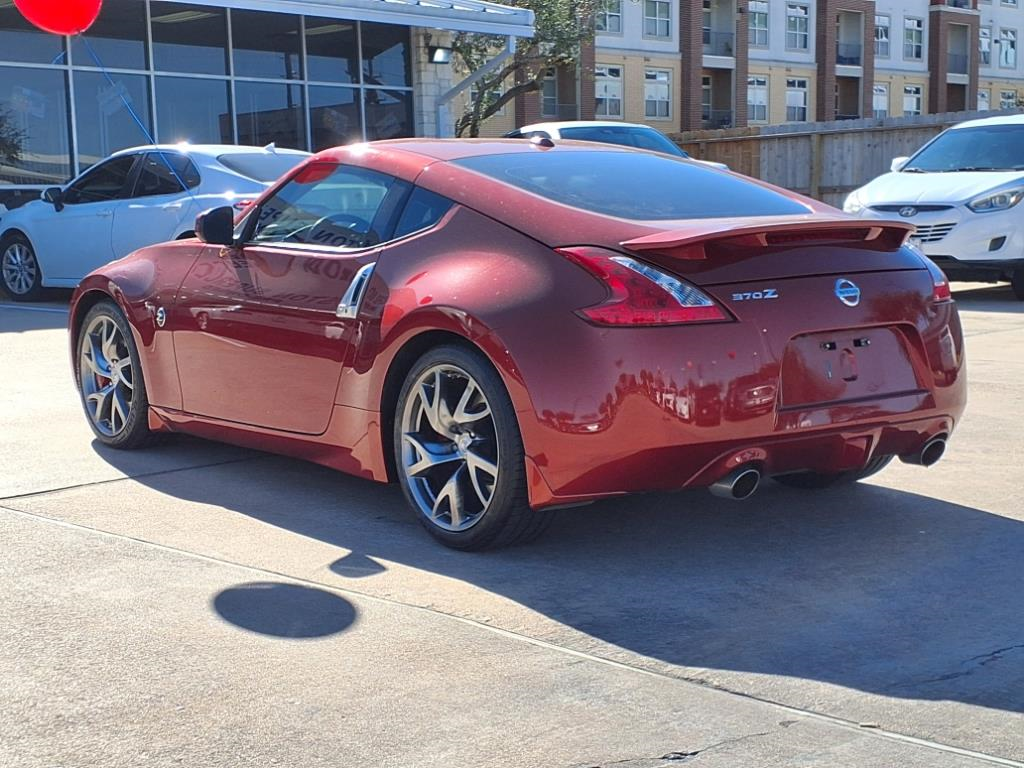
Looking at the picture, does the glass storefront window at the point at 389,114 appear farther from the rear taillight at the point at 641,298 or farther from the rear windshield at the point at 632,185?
the rear taillight at the point at 641,298

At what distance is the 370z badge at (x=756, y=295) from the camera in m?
4.47

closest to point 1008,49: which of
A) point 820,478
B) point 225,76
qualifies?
point 225,76

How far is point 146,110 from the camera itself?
20.1 metres

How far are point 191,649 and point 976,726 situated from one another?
2002mm

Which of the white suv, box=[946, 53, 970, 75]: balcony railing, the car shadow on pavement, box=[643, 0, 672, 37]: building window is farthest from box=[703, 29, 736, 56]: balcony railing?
the car shadow on pavement

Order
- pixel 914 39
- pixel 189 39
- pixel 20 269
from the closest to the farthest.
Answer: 1. pixel 20 269
2. pixel 189 39
3. pixel 914 39

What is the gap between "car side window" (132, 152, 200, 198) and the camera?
12.7 metres

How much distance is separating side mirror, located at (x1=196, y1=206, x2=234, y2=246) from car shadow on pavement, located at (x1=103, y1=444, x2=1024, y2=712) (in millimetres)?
1006

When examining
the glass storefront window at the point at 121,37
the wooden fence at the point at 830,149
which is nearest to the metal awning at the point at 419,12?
the glass storefront window at the point at 121,37

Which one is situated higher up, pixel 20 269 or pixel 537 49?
pixel 537 49

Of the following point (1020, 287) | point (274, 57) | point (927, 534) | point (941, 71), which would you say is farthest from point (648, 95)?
point (927, 534)

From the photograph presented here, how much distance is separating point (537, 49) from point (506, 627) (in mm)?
40858

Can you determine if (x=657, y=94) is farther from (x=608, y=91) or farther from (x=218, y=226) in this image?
(x=218, y=226)

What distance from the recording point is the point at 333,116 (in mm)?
22406
